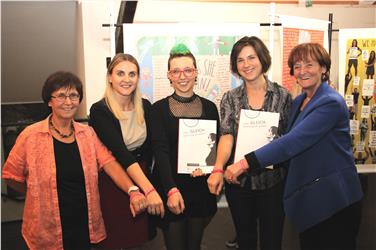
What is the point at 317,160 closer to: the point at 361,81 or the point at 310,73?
the point at 310,73

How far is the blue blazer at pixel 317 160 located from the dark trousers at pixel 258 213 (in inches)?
2.6

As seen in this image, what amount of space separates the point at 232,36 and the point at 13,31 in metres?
2.49

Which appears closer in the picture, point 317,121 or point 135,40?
point 317,121

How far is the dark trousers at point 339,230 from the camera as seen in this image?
1.68 meters

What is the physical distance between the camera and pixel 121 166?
1.75m

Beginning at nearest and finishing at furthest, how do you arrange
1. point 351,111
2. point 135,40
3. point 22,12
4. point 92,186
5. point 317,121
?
point 317,121
point 92,186
point 135,40
point 351,111
point 22,12

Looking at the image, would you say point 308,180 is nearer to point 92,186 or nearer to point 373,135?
point 92,186

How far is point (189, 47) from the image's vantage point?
2.50 m

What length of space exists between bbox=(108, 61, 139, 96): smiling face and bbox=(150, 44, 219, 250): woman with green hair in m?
0.16

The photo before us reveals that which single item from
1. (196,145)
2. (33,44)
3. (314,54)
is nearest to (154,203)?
(196,145)

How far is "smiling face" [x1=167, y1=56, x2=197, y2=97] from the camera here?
5.80 feet

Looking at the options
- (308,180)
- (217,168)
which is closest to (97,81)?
(217,168)

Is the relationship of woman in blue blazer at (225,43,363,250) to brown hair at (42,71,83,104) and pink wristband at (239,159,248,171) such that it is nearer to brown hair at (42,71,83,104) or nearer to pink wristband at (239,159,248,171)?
pink wristband at (239,159,248,171)

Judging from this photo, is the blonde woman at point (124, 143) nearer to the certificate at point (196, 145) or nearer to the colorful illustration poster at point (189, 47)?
the certificate at point (196, 145)
